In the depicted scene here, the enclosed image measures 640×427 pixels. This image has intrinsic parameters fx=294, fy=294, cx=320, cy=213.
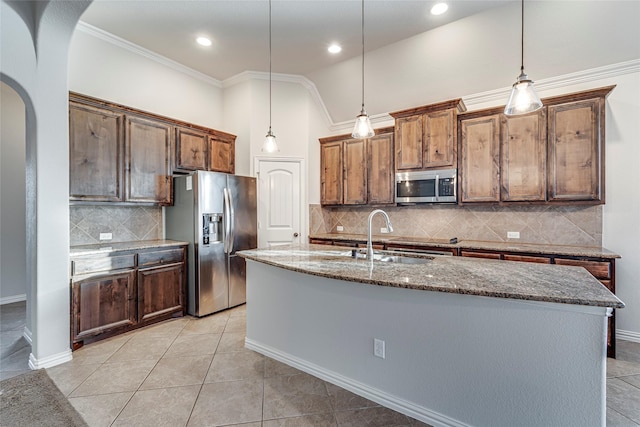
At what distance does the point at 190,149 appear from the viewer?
400 centimetres

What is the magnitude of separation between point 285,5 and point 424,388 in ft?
11.4

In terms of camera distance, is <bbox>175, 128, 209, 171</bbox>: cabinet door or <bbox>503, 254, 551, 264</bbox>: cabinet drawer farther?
<bbox>175, 128, 209, 171</bbox>: cabinet door

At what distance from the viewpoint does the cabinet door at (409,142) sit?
12.5 feet

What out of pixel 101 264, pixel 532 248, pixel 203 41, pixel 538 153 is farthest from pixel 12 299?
pixel 538 153

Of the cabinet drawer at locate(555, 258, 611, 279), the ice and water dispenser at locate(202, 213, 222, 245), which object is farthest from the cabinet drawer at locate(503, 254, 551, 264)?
the ice and water dispenser at locate(202, 213, 222, 245)

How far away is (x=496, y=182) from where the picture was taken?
11.2 ft

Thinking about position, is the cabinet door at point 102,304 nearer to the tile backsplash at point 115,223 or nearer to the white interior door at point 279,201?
the tile backsplash at point 115,223

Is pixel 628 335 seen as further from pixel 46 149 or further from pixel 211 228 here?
pixel 46 149

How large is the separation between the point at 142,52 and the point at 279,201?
8.71 feet

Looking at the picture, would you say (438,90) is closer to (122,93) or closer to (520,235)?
(520,235)

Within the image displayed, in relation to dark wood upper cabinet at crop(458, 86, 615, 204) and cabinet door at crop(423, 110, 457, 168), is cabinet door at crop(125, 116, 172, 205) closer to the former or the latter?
A: cabinet door at crop(423, 110, 457, 168)

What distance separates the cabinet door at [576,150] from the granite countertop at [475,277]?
155 centimetres

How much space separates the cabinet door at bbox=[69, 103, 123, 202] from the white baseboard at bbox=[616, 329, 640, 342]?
17.9ft

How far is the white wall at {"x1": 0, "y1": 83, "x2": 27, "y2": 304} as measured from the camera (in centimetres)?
409
